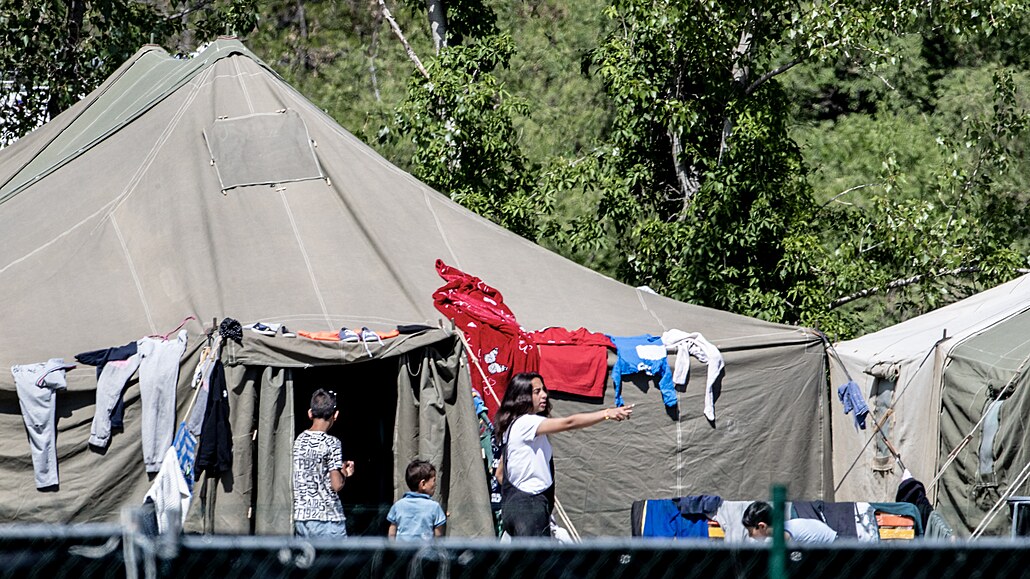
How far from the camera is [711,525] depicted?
8109 mm

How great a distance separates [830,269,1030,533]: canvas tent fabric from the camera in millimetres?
8797

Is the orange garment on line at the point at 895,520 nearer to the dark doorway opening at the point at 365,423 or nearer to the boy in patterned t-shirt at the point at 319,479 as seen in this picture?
the dark doorway opening at the point at 365,423

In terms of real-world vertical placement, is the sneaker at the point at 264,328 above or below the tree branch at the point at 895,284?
above

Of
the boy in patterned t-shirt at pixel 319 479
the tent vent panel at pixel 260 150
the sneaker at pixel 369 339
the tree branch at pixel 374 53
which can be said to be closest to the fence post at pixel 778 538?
the boy in patterned t-shirt at pixel 319 479

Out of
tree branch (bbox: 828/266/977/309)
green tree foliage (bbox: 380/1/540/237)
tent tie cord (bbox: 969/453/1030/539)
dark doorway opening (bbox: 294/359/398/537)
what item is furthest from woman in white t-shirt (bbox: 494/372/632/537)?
tree branch (bbox: 828/266/977/309)

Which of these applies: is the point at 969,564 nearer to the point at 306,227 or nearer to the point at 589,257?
the point at 306,227

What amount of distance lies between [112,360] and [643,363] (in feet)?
11.4

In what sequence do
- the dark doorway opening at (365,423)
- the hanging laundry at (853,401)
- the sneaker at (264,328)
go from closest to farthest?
the sneaker at (264,328)
the dark doorway opening at (365,423)
the hanging laundry at (853,401)

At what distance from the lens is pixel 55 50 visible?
1445 centimetres

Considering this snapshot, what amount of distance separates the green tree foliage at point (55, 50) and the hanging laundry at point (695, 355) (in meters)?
8.49

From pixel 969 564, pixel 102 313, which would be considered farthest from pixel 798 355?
pixel 969 564

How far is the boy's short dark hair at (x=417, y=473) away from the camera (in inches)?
280

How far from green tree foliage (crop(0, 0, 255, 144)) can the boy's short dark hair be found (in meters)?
8.86

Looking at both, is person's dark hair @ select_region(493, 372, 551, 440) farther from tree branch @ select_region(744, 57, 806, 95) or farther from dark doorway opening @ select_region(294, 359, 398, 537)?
tree branch @ select_region(744, 57, 806, 95)
